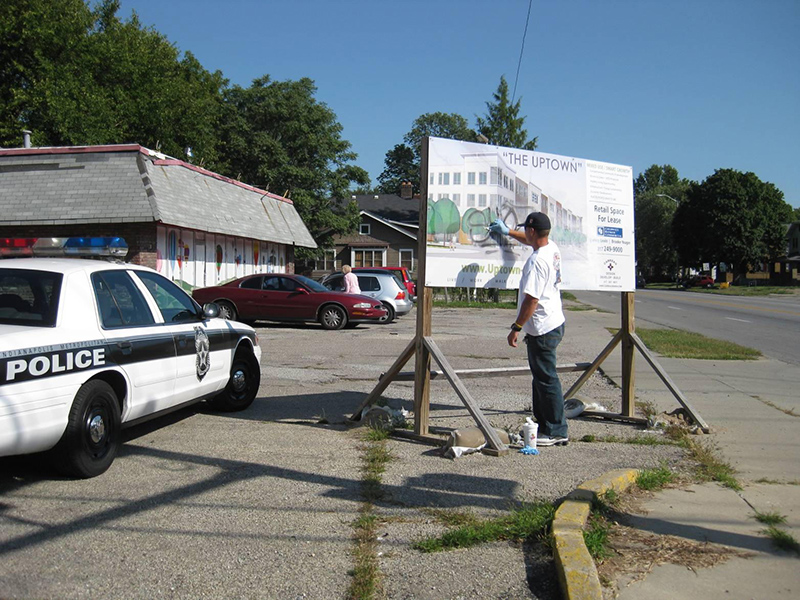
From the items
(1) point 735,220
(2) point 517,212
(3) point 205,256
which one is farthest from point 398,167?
(2) point 517,212

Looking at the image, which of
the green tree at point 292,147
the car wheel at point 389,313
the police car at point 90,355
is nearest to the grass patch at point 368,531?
the police car at point 90,355

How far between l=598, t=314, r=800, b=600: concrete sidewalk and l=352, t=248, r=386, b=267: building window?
45.7 metres

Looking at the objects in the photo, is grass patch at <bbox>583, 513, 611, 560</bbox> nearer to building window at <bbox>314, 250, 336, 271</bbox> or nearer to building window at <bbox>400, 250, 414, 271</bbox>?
building window at <bbox>314, 250, 336, 271</bbox>

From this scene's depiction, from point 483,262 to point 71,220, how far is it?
16172mm

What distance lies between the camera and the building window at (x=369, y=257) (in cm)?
5500

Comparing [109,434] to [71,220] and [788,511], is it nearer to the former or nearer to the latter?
[788,511]

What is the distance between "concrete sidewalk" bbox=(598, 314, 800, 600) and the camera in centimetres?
355

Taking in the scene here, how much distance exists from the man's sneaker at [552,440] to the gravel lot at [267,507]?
4.0 inches

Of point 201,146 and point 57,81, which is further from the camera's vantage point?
point 201,146

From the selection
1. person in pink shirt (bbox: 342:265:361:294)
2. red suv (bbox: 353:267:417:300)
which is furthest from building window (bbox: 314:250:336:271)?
person in pink shirt (bbox: 342:265:361:294)

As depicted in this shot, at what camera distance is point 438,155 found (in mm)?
6469

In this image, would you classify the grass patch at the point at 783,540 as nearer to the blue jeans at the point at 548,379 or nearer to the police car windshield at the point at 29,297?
the blue jeans at the point at 548,379

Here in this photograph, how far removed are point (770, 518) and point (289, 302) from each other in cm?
1566

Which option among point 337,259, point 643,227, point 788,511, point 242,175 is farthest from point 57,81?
point 643,227
